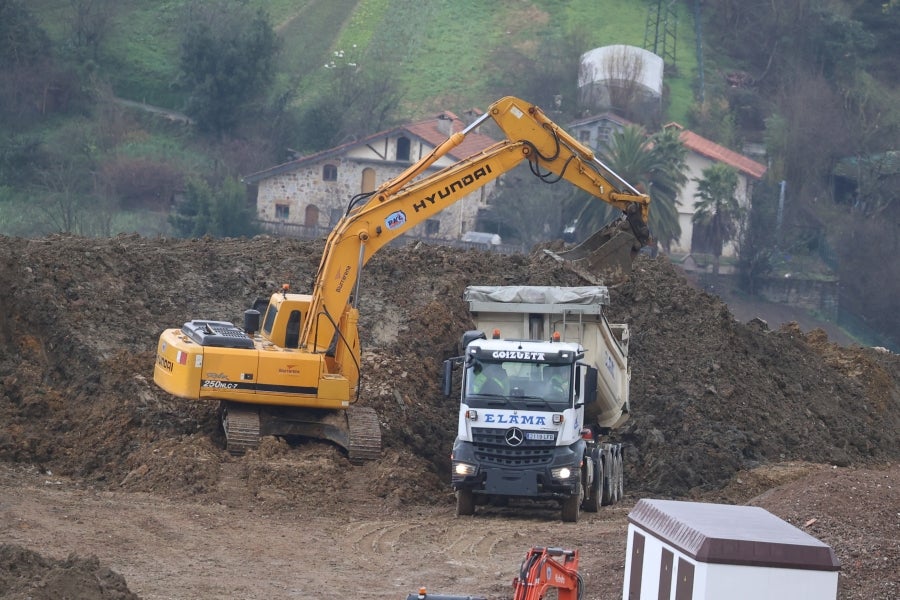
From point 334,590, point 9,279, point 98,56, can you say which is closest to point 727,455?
point 334,590

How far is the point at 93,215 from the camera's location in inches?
2360

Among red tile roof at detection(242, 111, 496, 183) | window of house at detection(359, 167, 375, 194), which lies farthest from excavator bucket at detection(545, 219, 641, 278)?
window of house at detection(359, 167, 375, 194)

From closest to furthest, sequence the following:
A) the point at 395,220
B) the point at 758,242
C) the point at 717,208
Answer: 1. the point at 395,220
2. the point at 758,242
3. the point at 717,208

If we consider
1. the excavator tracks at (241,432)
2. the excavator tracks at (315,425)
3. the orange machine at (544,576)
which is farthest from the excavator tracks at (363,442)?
the orange machine at (544,576)

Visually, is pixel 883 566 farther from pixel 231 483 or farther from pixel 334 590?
pixel 231 483

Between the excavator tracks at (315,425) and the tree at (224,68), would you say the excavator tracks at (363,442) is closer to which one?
the excavator tracks at (315,425)

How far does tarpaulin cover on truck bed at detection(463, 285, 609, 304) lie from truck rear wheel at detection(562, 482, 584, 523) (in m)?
2.88

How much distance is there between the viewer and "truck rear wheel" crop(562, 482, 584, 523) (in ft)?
56.8

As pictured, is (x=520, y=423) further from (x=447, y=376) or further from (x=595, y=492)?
(x=595, y=492)

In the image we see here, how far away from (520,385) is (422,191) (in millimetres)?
3743

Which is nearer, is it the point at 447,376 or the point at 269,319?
the point at 447,376

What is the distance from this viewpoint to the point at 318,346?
62.5 feet

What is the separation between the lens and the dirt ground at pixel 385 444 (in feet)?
45.2

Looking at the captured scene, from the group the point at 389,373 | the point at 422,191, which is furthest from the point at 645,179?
the point at 422,191
